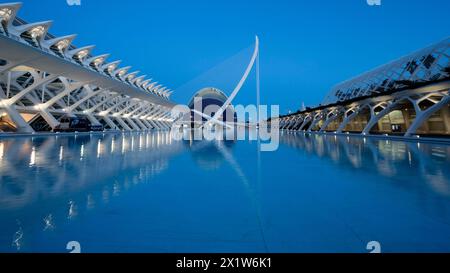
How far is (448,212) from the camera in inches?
98.9

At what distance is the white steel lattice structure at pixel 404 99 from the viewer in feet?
49.2

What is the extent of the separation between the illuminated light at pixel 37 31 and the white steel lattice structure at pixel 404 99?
27079 millimetres

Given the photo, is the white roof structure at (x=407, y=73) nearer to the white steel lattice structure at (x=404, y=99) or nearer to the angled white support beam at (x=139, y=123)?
the white steel lattice structure at (x=404, y=99)

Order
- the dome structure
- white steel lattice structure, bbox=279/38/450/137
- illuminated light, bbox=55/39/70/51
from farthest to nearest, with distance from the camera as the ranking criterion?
the dome structure → illuminated light, bbox=55/39/70/51 → white steel lattice structure, bbox=279/38/450/137

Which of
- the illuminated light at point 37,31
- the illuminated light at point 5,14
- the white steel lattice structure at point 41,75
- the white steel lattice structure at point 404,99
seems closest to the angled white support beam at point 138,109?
the white steel lattice structure at point 41,75

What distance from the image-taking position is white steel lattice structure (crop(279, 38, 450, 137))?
1501cm

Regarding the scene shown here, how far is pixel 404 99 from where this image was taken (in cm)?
1747

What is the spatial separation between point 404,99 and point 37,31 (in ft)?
96.0

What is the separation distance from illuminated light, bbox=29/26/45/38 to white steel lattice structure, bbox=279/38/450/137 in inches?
1066

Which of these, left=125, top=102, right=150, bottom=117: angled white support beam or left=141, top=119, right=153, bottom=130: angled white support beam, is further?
left=141, top=119, right=153, bottom=130: angled white support beam

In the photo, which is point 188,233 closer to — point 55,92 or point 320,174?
point 320,174

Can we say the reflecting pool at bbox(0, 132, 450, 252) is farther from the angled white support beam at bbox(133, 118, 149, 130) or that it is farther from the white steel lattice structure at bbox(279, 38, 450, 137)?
the angled white support beam at bbox(133, 118, 149, 130)

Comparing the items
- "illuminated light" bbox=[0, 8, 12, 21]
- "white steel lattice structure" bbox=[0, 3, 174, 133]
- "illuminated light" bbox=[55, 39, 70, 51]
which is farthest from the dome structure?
"illuminated light" bbox=[0, 8, 12, 21]
